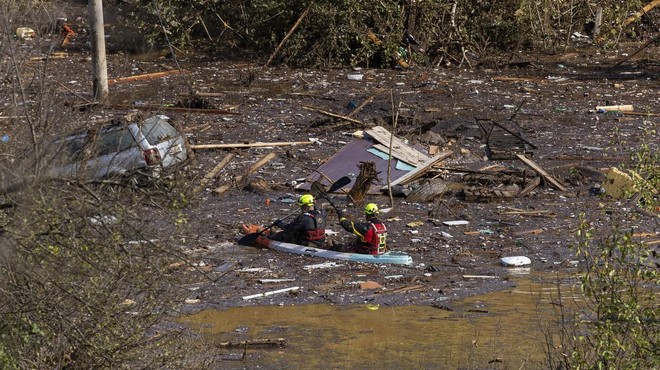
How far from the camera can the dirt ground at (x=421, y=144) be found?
1378 centimetres

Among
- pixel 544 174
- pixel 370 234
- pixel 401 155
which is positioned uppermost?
pixel 370 234

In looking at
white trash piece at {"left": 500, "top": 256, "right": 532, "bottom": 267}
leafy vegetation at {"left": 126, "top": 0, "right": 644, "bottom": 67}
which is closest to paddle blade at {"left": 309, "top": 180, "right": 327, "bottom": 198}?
white trash piece at {"left": 500, "top": 256, "right": 532, "bottom": 267}

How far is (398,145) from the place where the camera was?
18.4m

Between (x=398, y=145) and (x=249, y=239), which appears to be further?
(x=398, y=145)

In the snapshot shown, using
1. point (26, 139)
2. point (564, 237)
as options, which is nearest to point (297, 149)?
point (564, 237)

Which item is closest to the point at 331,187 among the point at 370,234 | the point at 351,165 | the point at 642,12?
the point at 351,165

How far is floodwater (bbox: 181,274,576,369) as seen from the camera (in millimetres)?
11258

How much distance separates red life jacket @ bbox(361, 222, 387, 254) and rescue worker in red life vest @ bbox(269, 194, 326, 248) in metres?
0.67

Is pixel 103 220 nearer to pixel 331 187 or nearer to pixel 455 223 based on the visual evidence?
pixel 455 223

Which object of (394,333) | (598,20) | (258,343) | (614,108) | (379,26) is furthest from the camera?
(598,20)

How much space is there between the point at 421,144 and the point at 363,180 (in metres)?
2.42

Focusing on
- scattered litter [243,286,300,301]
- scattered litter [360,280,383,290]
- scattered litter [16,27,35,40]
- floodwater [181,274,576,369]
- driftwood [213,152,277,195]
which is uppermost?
scattered litter [16,27,35,40]

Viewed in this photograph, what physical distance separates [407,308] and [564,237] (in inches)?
143

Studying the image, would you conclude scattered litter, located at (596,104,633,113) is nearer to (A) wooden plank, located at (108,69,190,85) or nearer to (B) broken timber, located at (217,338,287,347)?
(A) wooden plank, located at (108,69,190,85)
